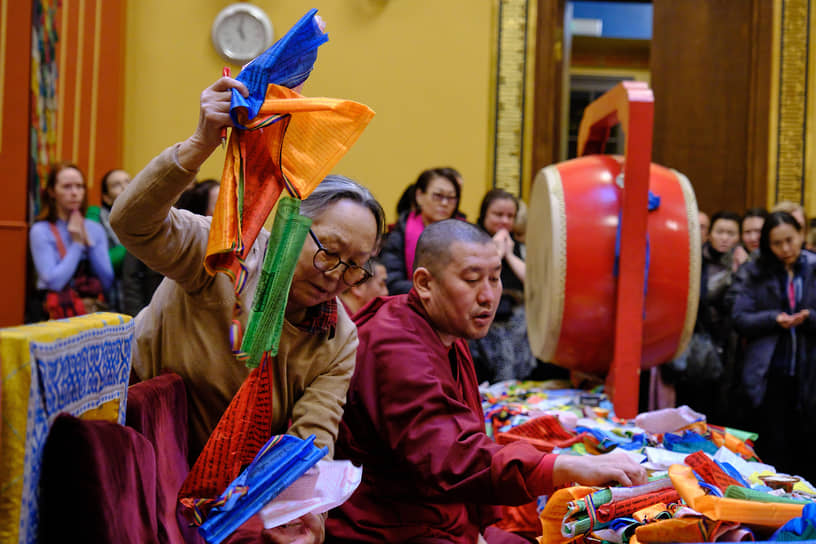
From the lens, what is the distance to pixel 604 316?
2.64m

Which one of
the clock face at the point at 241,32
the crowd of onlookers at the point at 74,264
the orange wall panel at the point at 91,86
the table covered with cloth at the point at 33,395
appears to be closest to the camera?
the table covered with cloth at the point at 33,395

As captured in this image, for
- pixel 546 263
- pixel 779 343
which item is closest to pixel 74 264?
pixel 546 263

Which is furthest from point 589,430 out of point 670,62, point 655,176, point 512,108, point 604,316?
Answer: point 670,62

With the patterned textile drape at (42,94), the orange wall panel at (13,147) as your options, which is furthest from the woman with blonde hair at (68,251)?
the patterned textile drape at (42,94)

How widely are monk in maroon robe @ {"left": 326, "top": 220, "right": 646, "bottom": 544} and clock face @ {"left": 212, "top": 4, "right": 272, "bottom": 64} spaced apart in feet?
13.1

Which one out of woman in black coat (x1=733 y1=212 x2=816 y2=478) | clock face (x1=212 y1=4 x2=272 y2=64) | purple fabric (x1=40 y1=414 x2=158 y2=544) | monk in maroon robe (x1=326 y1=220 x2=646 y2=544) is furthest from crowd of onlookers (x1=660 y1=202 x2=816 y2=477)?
clock face (x1=212 y1=4 x2=272 y2=64)

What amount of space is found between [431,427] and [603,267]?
4.57 ft

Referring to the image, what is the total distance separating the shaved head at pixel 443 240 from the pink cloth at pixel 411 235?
5.44 ft

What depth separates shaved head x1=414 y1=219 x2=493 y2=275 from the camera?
1.60m

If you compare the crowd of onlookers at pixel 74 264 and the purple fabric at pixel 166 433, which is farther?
the crowd of onlookers at pixel 74 264

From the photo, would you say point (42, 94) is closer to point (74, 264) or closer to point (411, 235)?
point (74, 264)

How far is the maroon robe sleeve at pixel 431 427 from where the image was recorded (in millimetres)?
1315

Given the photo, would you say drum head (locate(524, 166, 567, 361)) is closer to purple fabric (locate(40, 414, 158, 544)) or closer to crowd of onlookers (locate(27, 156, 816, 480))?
crowd of onlookers (locate(27, 156, 816, 480))

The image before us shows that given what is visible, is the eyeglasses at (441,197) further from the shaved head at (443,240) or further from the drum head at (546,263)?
the shaved head at (443,240)
